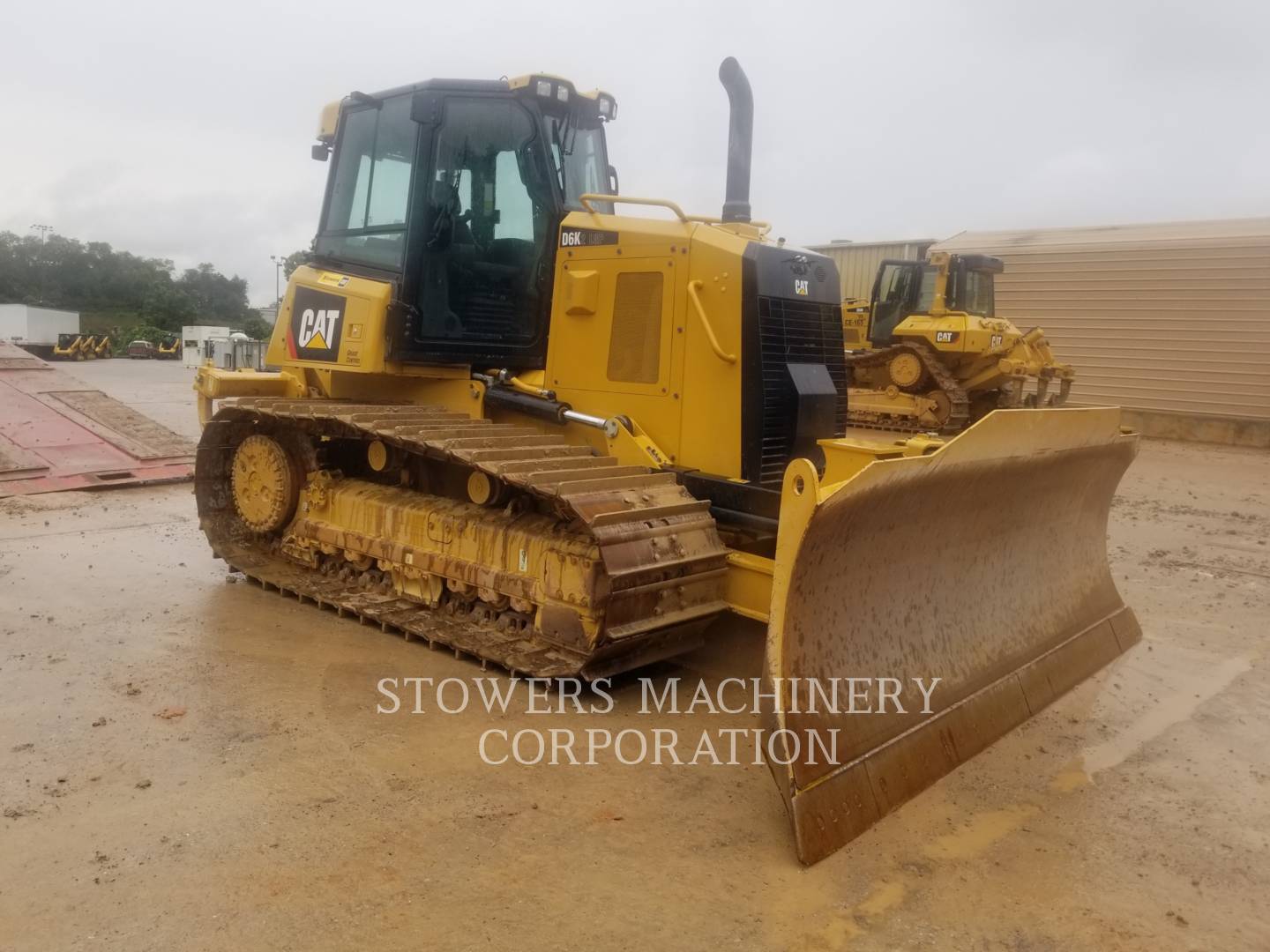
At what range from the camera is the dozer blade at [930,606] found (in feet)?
11.0

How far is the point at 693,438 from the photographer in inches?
199

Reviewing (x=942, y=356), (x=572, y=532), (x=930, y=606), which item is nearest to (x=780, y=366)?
(x=572, y=532)

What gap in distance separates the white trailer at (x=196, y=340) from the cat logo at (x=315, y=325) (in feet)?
86.8

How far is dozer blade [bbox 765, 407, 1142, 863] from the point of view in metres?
3.35

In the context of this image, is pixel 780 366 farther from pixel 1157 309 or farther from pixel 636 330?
pixel 1157 309

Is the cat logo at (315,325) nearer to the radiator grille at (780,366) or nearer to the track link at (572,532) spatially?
the track link at (572,532)

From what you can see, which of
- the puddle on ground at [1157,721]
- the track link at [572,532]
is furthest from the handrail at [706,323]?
the puddle on ground at [1157,721]

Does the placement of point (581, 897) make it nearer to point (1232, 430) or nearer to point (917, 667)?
point (917, 667)

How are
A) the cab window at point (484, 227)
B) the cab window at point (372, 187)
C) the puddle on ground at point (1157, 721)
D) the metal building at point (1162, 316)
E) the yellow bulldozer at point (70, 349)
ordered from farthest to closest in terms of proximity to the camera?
1. the yellow bulldozer at point (70, 349)
2. the metal building at point (1162, 316)
3. the cab window at point (372, 187)
4. the cab window at point (484, 227)
5. the puddle on ground at point (1157, 721)

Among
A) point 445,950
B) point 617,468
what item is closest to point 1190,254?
point 617,468

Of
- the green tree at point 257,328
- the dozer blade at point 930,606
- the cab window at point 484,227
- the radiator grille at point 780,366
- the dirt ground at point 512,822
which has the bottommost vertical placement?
the dirt ground at point 512,822

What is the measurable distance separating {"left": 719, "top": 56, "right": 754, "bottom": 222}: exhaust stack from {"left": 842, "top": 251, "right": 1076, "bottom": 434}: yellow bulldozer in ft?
30.7

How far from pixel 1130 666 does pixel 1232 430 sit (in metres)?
13.8

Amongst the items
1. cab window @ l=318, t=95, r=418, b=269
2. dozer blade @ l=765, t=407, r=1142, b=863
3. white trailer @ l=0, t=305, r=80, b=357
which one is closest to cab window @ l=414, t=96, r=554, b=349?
cab window @ l=318, t=95, r=418, b=269
